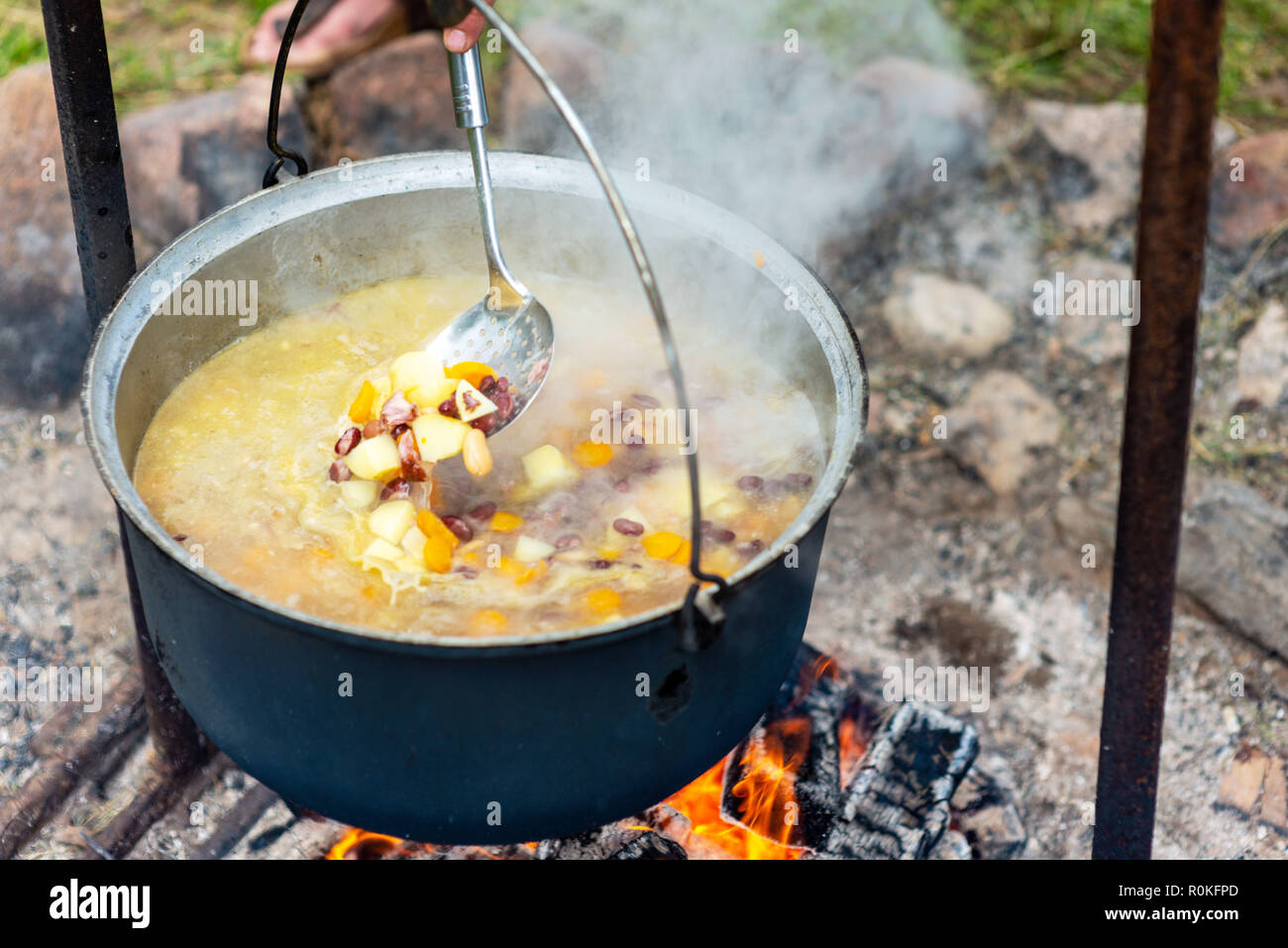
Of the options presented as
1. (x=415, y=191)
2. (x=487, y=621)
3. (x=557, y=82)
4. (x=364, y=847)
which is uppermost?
(x=557, y=82)

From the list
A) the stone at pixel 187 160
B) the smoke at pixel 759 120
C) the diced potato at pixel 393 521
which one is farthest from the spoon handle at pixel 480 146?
the stone at pixel 187 160

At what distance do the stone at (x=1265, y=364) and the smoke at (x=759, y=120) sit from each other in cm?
128

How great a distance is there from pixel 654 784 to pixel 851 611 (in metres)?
1.64

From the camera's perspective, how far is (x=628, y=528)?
7.98 ft

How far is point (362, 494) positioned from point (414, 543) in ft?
0.63

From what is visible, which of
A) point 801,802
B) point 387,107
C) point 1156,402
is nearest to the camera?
point 1156,402

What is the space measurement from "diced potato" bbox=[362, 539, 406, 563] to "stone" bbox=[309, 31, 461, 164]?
2832 mm

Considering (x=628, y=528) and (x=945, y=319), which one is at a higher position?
(x=945, y=319)

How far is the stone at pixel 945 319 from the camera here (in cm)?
433

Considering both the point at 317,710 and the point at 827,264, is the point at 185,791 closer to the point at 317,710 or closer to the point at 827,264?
the point at 317,710

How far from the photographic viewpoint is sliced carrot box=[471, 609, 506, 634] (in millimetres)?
2203

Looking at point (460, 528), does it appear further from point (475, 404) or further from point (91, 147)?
point (91, 147)

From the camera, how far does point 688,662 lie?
2053 millimetres

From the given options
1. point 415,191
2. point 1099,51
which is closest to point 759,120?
point 1099,51
